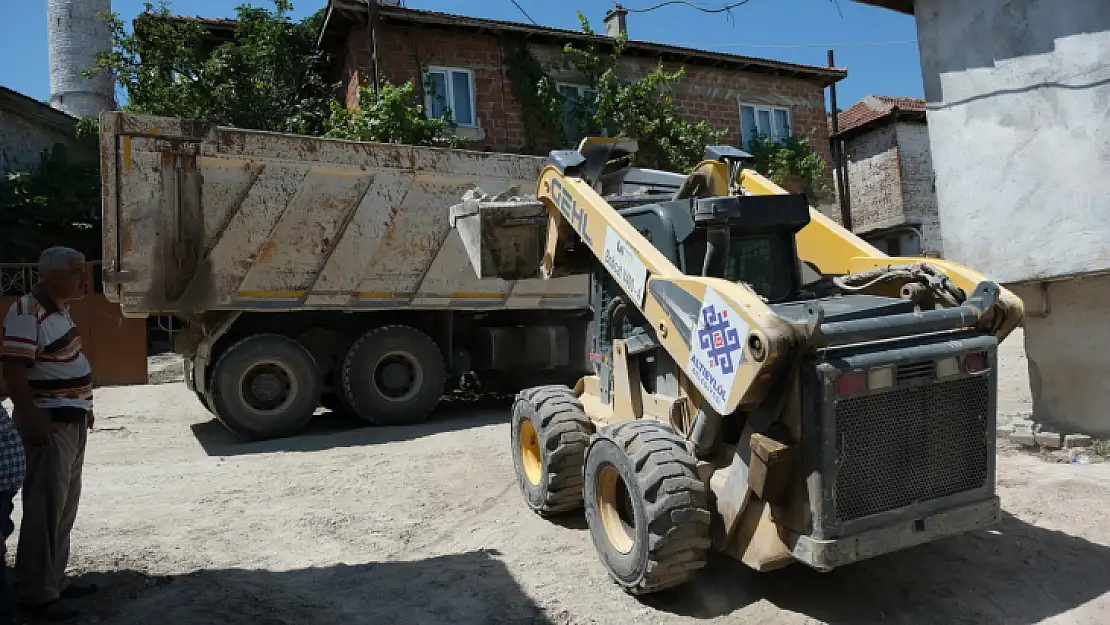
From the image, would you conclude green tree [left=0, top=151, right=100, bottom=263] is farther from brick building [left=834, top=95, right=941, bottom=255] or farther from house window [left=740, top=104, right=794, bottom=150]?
brick building [left=834, top=95, right=941, bottom=255]

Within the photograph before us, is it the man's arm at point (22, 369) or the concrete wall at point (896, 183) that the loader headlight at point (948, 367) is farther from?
the concrete wall at point (896, 183)

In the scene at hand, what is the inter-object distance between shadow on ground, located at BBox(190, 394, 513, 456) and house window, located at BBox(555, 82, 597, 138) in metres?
6.93

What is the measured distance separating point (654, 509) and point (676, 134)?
1287 centimetres

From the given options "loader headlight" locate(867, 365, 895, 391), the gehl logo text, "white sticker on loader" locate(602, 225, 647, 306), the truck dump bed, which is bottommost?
"loader headlight" locate(867, 365, 895, 391)

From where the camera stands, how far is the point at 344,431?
8.65 m

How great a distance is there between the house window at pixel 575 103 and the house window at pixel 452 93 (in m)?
1.76

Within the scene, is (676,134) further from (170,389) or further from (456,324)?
(170,389)

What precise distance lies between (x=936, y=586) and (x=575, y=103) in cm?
1285

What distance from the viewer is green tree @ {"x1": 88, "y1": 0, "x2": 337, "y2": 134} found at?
46.5 feet

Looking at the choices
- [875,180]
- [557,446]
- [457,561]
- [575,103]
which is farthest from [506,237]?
[875,180]

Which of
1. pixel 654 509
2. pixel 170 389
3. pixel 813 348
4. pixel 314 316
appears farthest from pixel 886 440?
pixel 170 389

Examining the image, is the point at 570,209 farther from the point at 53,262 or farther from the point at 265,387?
the point at 265,387

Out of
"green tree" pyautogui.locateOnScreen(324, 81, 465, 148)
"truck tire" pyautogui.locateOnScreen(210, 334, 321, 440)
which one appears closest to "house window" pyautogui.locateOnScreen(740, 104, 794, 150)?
"green tree" pyautogui.locateOnScreen(324, 81, 465, 148)

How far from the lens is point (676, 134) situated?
1549cm
